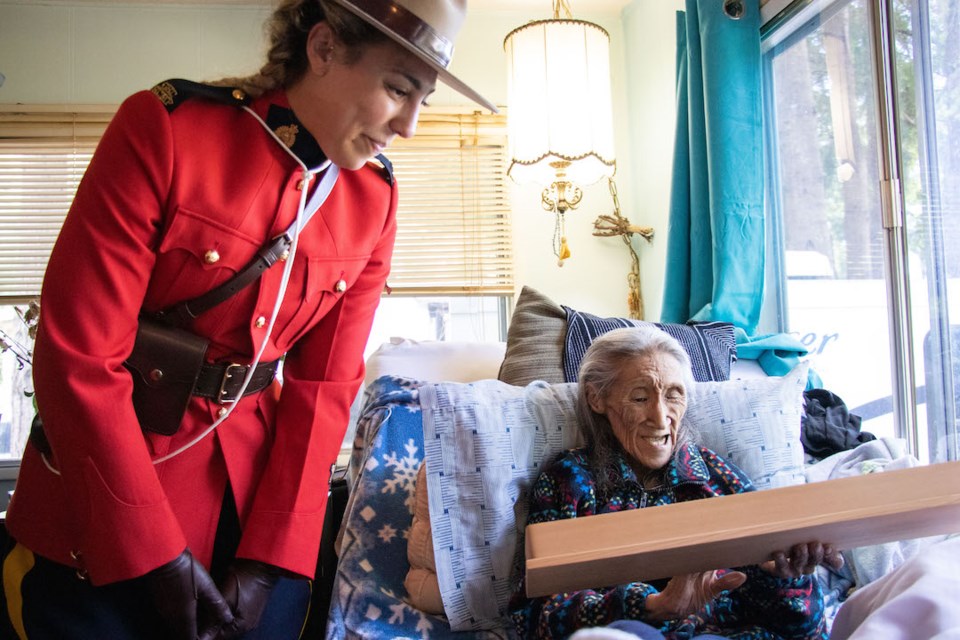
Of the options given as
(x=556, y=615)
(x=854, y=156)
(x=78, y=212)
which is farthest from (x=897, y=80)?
→ (x=78, y=212)

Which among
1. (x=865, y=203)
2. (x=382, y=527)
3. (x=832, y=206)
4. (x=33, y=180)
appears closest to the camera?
(x=382, y=527)

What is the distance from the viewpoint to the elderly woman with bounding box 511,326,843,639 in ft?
4.27

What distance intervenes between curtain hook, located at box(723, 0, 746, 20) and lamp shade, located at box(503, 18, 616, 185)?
396 millimetres

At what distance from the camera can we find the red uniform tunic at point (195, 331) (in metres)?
0.93

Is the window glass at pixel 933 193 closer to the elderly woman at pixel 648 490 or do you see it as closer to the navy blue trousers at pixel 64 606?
the elderly woman at pixel 648 490

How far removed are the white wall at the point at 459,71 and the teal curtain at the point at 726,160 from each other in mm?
475

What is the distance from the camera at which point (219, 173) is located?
3.35 feet

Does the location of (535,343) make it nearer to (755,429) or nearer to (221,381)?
(755,429)

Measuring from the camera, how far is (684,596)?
48.9 inches

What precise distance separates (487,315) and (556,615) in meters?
2.06

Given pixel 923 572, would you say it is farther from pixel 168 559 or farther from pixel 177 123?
pixel 177 123

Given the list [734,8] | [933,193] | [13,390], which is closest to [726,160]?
[734,8]

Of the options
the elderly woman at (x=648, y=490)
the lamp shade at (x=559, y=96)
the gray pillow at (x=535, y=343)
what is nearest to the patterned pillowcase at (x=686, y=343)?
the gray pillow at (x=535, y=343)

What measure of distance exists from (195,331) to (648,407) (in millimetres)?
894
